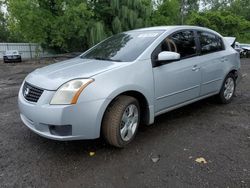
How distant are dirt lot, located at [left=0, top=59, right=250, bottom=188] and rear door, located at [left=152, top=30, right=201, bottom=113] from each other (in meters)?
0.49

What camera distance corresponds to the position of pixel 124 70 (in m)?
3.08

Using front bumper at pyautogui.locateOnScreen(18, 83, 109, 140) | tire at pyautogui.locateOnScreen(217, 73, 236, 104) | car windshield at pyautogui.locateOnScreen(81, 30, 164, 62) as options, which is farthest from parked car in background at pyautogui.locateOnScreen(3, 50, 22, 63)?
front bumper at pyautogui.locateOnScreen(18, 83, 109, 140)

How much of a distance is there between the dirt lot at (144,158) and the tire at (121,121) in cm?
17

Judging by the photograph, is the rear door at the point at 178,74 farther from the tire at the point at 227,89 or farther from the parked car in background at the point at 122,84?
the tire at the point at 227,89

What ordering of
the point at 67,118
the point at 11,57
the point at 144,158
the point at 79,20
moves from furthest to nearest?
1. the point at 11,57
2. the point at 79,20
3. the point at 144,158
4. the point at 67,118

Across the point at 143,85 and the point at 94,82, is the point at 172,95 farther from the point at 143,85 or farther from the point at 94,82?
the point at 94,82

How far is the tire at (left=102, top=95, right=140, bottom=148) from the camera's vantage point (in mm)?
2953

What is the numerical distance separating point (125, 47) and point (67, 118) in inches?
63.2

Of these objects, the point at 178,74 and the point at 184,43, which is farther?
the point at 184,43

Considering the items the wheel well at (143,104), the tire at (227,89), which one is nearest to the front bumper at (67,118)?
the wheel well at (143,104)

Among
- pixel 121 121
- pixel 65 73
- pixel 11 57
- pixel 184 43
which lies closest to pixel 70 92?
pixel 65 73

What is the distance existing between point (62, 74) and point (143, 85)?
1.07 meters

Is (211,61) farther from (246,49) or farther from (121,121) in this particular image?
(246,49)

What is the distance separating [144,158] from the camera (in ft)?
9.63
